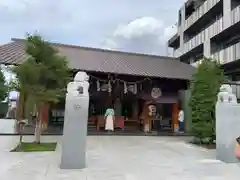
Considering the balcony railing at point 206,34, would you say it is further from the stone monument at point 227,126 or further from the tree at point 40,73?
the tree at point 40,73

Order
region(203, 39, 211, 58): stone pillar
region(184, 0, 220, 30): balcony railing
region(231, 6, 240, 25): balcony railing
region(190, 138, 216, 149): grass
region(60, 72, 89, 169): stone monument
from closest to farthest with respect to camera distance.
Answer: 1. region(60, 72, 89, 169): stone monument
2. region(190, 138, 216, 149): grass
3. region(231, 6, 240, 25): balcony railing
4. region(184, 0, 220, 30): balcony railing
5. region(203, 39, 211, 58): stone pillar

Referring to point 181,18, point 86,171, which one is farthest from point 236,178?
point 181,18

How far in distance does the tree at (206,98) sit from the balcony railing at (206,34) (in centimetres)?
1126

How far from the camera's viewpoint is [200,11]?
86.4 feet

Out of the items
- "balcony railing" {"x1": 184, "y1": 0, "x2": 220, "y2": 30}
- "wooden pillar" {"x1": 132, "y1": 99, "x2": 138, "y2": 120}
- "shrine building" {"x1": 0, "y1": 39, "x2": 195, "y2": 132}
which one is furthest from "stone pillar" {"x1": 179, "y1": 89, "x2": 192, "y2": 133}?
"balcony railing" {"x1": 184, "y1": 0, "x2": 220, "y2": 30}

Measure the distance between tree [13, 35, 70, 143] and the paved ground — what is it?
6.48ft

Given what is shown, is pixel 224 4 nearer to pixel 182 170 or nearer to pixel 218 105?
pixel 218 105

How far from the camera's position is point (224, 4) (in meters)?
22.1

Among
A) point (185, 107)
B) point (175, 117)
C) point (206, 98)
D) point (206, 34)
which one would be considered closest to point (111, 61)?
point (175, 117)

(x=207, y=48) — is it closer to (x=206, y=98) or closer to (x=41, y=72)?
(x=206, y=98)

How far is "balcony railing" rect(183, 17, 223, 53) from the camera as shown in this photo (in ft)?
74.1

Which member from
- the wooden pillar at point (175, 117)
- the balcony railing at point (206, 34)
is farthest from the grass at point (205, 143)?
the balcony railing at point (206, 34)

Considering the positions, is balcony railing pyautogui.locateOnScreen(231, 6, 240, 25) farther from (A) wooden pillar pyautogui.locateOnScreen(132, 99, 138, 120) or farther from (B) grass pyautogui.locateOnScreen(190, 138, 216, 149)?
(B) grass pyautogui.locateOnScreen(190, 138, 216, 149)

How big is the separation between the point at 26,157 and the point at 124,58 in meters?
12.0
